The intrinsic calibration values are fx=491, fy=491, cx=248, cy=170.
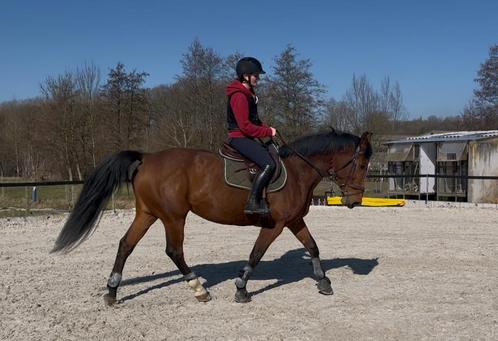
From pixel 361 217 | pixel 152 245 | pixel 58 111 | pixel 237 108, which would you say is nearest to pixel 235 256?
pixel 152 245

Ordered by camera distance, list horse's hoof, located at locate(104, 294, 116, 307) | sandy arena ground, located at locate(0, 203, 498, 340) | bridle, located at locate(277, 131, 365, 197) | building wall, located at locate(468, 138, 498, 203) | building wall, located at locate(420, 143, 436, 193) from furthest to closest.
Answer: building wall, located at locate(420, 143, 436, 193) → building wall, located at locate(468, 138, 498, 203) → bridle, located at locate(277, 131, 365, 197) → horse's hoof, located at locate(104, 294, 116, 307) → sandy arena ground, located at locate(0, 203, 498, 340)

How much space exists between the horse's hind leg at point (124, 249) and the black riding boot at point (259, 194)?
1185 mm

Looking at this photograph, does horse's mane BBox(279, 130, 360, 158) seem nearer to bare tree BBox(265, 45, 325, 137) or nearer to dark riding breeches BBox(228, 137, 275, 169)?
dark riding breeches BBox(228, 137, 275, 169)

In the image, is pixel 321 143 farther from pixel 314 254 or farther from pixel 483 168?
pixel 483 168

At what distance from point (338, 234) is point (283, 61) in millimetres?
19342

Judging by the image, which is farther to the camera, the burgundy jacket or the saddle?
the saddle

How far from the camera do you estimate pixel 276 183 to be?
545cm

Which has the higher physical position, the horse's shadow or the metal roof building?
the metal roof building

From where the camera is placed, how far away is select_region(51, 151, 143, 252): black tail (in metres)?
5.56

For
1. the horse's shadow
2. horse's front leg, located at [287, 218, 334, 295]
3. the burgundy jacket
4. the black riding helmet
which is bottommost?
the horse's shadow

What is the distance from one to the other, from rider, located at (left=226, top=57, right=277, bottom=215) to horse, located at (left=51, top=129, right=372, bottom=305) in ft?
0.65

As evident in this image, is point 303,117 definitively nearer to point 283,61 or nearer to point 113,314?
point 283,61

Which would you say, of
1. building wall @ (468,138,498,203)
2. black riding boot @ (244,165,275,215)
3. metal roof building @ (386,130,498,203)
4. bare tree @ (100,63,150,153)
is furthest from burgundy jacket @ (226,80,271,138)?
bare tree @ (100,63,150,153)

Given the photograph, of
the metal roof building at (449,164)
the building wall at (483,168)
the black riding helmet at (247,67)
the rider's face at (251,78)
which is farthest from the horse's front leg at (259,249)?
the building wall at (483,168)
